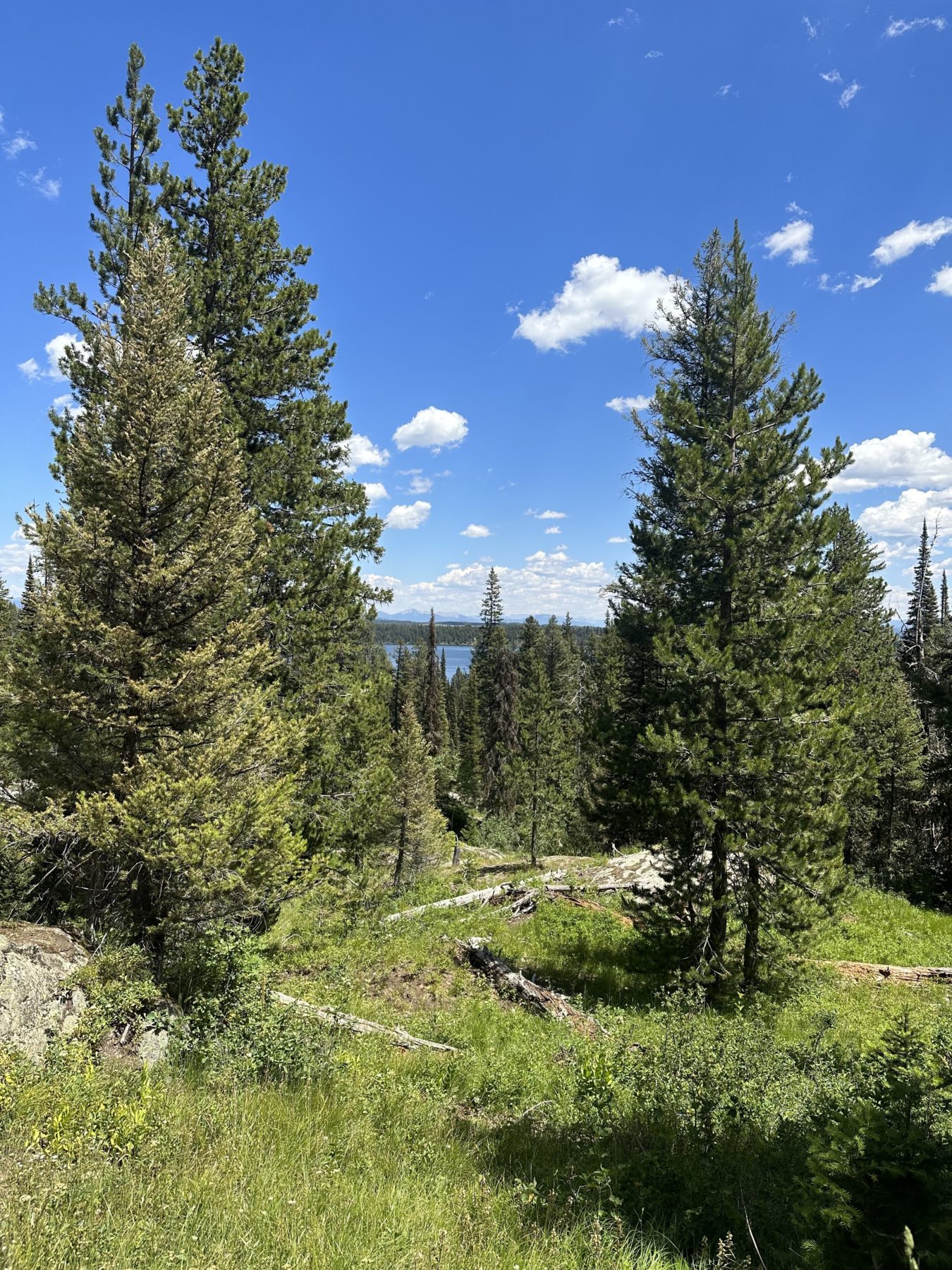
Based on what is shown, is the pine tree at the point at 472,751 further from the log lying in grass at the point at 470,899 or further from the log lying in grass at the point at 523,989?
the log lying in grass at the point at 523,989

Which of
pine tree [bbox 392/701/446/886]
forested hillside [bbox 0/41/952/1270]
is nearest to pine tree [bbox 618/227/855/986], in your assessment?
forested hillside [bbox 0/41/952/1270]

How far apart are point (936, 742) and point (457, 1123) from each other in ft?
125

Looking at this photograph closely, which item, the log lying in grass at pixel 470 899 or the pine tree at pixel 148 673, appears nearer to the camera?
the pine tree at pixel 148 673

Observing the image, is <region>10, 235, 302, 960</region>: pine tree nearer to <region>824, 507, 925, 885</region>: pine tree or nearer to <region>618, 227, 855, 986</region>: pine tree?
<region>618, 227, 855, 986</region>: pine tree

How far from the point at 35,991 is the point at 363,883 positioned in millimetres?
10435

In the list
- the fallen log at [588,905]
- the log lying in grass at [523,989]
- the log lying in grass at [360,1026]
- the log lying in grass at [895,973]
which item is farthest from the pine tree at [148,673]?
the log lying in grass at [895,973]

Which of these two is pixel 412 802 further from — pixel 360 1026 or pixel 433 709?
pixel 433 709

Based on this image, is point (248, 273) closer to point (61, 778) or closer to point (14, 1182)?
point (61, 778)

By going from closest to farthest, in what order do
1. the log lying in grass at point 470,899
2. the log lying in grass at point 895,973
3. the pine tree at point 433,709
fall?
the log lying in grass at point 895,973 → the log lying in grass at point 470,899 → the pine tree at point 433,709

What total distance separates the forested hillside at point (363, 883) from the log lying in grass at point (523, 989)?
5.6 inches

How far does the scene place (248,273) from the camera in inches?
520

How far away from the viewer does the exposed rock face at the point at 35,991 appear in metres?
5.74

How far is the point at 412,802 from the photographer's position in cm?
2469

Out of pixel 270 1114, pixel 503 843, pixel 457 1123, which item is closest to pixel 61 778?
pixel 270 1114
